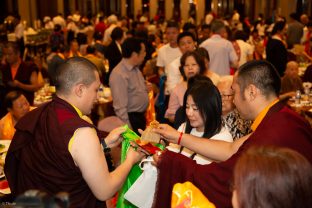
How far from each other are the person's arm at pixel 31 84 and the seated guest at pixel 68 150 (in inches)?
129

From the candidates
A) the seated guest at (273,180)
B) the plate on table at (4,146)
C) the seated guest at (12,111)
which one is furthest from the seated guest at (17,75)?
the seated guest at (273,180)

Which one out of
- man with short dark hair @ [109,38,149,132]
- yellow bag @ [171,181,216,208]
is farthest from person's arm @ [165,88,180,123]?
yellow bag @ [171,181,216,208]

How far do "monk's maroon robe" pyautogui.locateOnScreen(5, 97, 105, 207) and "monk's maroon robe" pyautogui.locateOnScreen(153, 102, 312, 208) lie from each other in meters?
0.38

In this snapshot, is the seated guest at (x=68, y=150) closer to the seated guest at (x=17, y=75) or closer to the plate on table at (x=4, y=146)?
the plate on table at (x=4, y=146)

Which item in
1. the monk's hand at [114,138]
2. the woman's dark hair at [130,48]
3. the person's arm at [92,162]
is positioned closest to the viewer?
the person's arm at [92,162]

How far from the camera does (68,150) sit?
209cm

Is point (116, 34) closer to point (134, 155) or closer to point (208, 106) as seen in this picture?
point (208, 106)

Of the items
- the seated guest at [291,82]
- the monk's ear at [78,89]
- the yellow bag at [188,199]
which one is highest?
the monk's ear at [78,89]

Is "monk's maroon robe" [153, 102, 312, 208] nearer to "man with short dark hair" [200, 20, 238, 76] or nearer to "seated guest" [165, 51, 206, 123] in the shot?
"seated guest" [165, 51, 206, 123]

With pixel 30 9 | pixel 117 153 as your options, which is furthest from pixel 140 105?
pixel 30 9

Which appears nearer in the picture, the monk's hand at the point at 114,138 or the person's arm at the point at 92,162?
the person's arm at the point at 92,162

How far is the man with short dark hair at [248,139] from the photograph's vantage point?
212 centimetres

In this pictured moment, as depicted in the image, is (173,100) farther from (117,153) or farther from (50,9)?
(50,9)

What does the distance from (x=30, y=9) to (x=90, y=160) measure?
59.9ft
